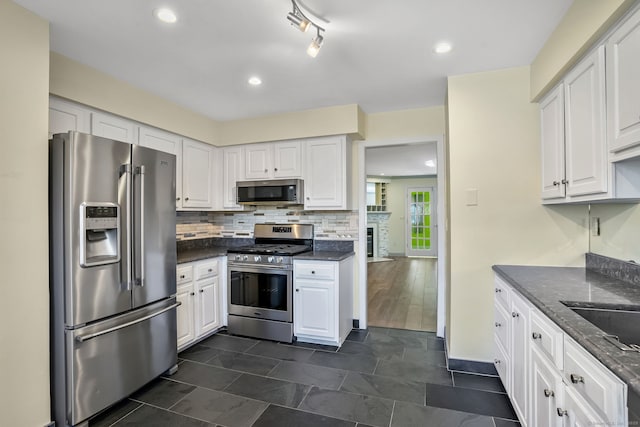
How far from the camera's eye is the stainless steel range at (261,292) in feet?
10.2

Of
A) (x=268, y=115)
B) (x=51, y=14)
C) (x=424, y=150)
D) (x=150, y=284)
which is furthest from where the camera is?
(x=424, y=150)

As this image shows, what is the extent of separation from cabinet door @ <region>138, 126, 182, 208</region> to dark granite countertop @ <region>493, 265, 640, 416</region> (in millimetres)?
3084

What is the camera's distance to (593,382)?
0.99 metres

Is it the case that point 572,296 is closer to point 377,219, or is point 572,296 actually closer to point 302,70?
point 302,70

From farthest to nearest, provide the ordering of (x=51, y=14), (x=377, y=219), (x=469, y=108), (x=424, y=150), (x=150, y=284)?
1. (x=377, y=219)
2. (x=424, y=150)
3. (x=469, y=108)
4. (x=150, y=284)
5. (x=51, y=14)

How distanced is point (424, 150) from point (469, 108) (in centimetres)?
288

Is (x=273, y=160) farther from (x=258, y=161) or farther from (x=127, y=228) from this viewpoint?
(x=127, y=228)

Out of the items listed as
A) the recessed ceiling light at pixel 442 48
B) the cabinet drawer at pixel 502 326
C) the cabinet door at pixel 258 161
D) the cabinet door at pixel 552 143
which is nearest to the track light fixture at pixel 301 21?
the recessed ceiling light at pixel 442 48

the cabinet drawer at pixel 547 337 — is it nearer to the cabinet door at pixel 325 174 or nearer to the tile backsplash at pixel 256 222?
the cabinet door at pixel 325 174

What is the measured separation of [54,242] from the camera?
71.6 inches

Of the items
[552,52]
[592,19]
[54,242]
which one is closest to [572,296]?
[592,19]

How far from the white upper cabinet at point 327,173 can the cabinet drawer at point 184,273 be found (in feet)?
4.41

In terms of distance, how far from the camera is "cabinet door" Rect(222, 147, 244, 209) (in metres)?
3.70

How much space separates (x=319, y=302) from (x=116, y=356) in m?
1.68
